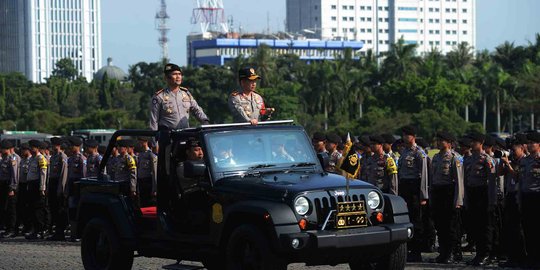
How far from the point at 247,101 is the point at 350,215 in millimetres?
3235

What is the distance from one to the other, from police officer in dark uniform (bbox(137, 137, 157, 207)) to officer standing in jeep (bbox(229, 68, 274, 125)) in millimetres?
1320

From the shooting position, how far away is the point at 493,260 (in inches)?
628

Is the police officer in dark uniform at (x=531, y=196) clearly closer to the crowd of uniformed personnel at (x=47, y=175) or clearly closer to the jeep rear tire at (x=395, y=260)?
the jeep rear tire at (x=395, y=260)

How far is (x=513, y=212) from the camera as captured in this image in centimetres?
1572

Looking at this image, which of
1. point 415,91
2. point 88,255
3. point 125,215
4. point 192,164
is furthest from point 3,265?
point 415,91

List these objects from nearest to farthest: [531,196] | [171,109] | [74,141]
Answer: [171,109] → [531,196] → [74,141]

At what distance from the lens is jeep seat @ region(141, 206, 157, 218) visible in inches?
508

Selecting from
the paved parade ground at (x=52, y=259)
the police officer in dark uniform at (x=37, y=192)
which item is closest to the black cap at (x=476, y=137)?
the paved parade ground at (x=52, y=259)

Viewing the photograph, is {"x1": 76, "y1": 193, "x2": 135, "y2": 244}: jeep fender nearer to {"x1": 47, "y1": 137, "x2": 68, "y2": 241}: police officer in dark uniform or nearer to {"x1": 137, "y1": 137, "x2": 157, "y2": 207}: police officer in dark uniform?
{"x1": 137, "y1": 137, "x2": 157, "y2": 207}: police officer in dark uniform

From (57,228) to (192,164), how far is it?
1095 cm

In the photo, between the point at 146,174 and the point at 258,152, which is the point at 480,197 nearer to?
the point at 258,152

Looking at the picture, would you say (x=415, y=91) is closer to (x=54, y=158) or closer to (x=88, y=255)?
(x=54, y=158)

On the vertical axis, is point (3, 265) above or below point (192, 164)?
below

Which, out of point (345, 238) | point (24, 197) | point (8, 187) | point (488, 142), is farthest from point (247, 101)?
point (8, 187)
